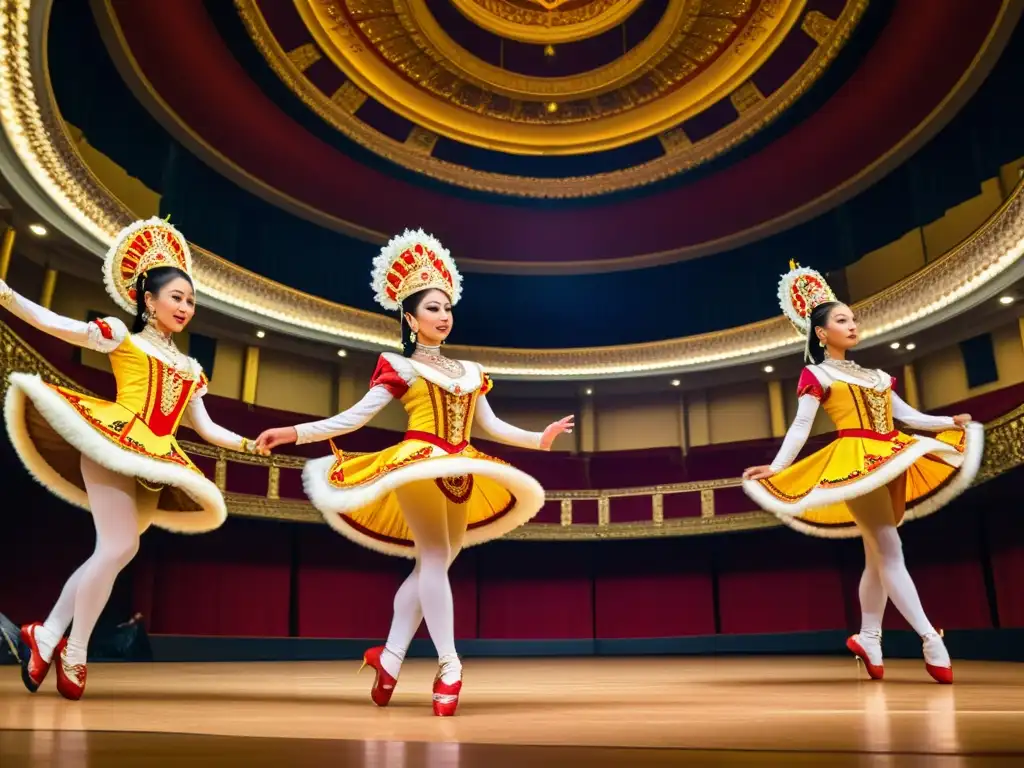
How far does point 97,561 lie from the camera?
3191mm

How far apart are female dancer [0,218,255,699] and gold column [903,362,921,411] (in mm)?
12642

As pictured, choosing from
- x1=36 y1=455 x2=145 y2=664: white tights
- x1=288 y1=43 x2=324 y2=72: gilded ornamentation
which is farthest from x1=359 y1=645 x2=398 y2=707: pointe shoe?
x1=288 y1=43 x2=324 y2=72: gilded ornamentation

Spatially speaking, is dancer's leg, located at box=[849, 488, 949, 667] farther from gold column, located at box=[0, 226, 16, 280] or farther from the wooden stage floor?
gold column, located at box=[0, 226, 16, 280]

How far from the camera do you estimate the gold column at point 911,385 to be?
532 inches

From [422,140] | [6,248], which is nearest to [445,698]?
[6,248]

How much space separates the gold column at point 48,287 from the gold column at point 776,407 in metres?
12.0

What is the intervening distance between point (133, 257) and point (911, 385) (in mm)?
12939

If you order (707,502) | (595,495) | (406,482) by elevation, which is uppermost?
(595,495)

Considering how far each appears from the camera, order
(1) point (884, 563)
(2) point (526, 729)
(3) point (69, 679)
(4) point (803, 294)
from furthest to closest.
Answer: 1. (4) point (803, 294)
2. (1) point (884, 563)
3. (3) point (69, 679)
4. (2) point (526, 729)

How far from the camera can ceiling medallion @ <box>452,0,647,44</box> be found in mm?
13625

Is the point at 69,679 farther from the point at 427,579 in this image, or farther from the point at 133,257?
the point at 133,257

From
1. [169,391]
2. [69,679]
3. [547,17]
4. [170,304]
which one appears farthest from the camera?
[547,17]

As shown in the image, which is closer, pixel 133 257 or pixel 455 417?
pixel 455 417

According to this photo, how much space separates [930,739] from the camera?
1.83 meters
